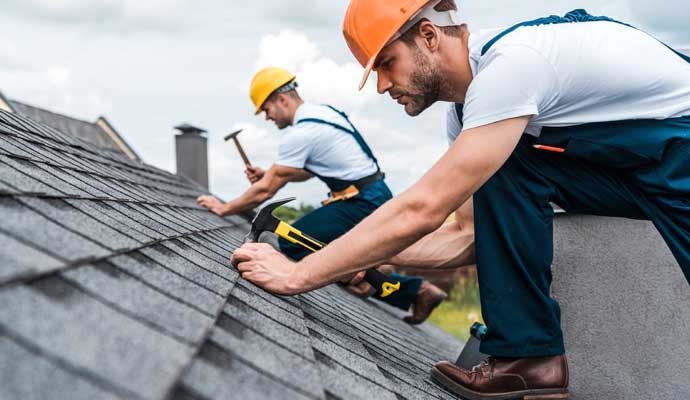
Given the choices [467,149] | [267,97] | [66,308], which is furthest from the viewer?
[267,97]

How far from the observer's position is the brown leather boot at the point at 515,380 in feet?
7.45

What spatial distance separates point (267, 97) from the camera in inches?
217

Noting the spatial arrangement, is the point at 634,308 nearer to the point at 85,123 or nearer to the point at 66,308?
the point at 66,308

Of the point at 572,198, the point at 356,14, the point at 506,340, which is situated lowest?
the point at 506,340

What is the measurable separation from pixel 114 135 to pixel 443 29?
68.0 feet

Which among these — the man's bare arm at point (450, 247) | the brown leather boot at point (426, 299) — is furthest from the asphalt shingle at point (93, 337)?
the brown leather boot at point (426, 299)

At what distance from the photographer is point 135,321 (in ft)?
3.63

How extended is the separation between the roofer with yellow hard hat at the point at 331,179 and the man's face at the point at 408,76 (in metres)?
2.50

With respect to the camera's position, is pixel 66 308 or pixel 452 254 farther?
pixel 452 254

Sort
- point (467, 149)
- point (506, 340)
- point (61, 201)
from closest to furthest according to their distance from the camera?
point (61, 201), point (467, 149), point (506, 340)

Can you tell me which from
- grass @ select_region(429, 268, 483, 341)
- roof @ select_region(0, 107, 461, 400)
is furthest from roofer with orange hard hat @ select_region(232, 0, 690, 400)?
grass @ select_region(429, 268, 483, 341)

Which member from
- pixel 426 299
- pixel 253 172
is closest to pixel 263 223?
pixel 426 299

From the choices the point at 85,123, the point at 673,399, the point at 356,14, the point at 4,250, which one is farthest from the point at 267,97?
the point at 85,123

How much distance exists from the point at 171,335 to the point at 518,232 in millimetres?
1521
